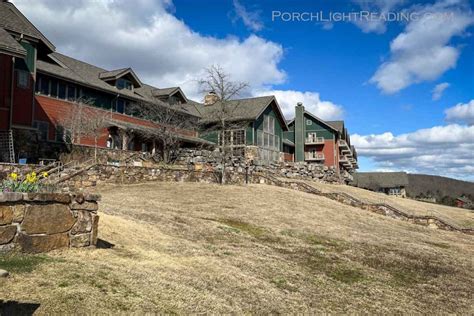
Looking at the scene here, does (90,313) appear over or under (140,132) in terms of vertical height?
under

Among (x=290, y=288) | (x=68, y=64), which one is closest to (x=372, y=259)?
(x=290, y=288)

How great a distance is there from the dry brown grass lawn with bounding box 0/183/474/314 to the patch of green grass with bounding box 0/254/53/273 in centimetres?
10

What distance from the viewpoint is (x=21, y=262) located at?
674 cm

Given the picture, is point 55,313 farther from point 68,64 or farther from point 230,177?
point 68,64

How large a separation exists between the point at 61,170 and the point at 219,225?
39.8 feet

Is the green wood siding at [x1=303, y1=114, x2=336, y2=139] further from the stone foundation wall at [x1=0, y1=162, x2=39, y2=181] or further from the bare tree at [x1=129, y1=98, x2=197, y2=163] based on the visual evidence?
the stone foundation wall at [x1=0, y1=162, x2=39, y2=181]

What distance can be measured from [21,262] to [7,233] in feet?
2.35

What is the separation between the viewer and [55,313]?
17.1 feet

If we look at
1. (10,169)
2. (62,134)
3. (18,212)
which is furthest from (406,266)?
(62,134)

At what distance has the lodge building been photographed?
25.1 m

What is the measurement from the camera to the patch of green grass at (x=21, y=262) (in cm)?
635

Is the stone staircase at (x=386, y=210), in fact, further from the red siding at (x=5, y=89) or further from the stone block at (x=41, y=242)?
the stone block at (x=41, y=242)

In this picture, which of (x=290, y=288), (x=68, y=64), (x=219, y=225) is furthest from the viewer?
(x=68, y=64)

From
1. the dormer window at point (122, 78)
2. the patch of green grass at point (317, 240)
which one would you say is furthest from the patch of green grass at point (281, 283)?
the dormer window at point (122, 78)
